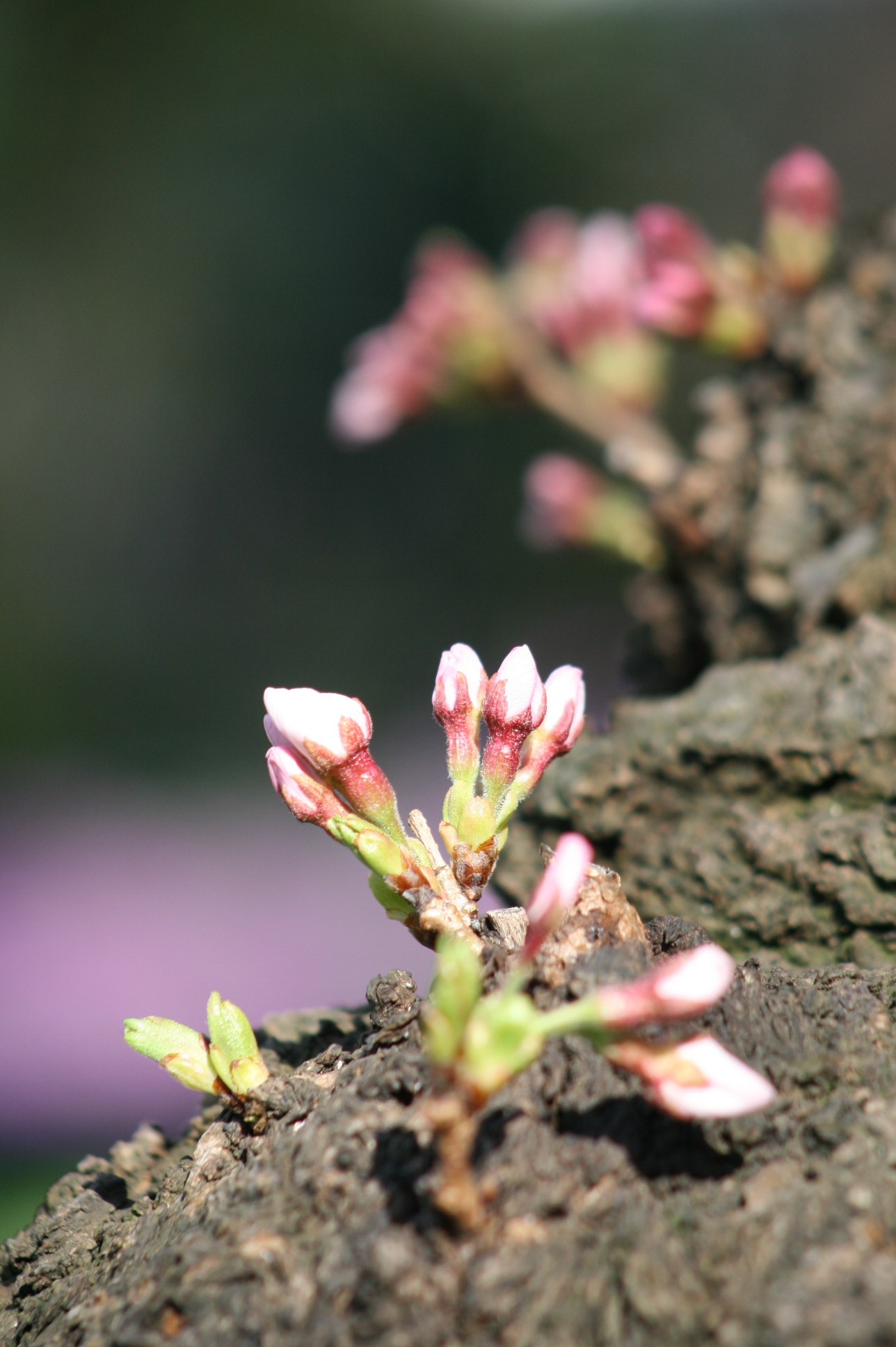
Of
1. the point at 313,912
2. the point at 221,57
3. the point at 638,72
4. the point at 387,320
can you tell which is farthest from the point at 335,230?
the point at 313,912

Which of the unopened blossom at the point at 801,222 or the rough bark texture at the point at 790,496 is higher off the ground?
the unopened blossom at the point at 801,222

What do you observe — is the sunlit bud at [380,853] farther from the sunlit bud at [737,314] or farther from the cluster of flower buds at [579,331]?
the sunlit bud at [737,314]

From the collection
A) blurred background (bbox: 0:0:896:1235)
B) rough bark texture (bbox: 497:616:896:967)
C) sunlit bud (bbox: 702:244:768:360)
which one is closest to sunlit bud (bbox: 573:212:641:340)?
sunlit bud (bbox: 702:244:768:360)

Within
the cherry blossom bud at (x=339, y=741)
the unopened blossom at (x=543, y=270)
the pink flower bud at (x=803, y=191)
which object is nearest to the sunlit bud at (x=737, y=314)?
the pink flower bud at (x=803, y=191)

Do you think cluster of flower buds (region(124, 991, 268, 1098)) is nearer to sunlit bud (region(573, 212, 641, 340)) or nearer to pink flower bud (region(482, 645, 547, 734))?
pink flower bud (region(482, 645, 547, 734))

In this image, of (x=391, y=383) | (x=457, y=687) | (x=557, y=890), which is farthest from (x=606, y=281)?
(x=557, y=890)

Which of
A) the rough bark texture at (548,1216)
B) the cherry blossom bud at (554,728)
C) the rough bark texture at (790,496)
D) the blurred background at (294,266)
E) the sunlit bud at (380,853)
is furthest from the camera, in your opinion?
the blurred background at (294,266)

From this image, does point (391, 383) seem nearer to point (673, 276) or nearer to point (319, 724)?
point (673, 276)
